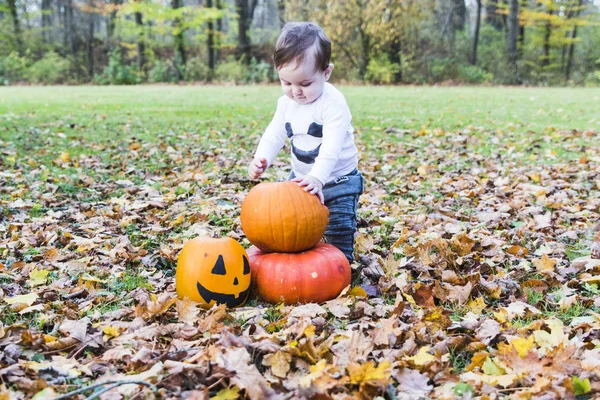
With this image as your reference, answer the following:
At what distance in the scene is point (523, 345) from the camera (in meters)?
2.42

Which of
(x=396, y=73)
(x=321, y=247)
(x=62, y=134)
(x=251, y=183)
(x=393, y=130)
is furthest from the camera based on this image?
(x=396, y=73)

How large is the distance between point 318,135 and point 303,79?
1.43 feet

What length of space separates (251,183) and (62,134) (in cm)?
490

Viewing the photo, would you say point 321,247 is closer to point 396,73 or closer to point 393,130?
point 393,130

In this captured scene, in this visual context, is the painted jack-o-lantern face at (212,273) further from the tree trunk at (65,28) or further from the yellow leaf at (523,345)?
the tree trunk at (65,28)

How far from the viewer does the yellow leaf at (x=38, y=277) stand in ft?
11.2

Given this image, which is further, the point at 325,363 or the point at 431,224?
the point at 431,224

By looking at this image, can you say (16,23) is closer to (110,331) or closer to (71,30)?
(71,30)

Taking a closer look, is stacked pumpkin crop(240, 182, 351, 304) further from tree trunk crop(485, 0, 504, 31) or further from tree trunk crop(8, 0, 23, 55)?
tree trunk crop(485, 0, 504, 31)

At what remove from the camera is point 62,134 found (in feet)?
31.7

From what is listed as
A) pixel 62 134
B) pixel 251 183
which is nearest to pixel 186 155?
pixel 251 183

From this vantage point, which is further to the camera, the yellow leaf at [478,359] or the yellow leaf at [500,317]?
the yellow leaf at [500,317]

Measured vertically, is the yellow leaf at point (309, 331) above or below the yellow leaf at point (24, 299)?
above

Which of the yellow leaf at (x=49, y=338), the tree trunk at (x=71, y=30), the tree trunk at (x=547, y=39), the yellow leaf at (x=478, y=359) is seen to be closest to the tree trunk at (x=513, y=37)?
the tree trunk at (x=547, y=39)
